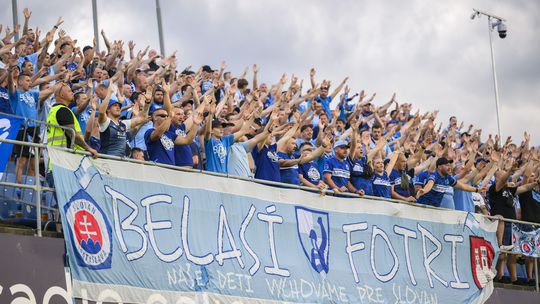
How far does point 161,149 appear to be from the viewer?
14.4 metres

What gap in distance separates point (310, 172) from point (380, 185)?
1.49 meters

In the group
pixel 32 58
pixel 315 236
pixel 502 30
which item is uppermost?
pixel 502 30

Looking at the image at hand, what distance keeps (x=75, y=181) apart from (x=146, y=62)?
8.89 m

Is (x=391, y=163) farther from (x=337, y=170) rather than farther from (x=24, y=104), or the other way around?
(x=24, y=104)

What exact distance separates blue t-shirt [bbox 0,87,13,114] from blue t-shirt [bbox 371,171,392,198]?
5.93 m

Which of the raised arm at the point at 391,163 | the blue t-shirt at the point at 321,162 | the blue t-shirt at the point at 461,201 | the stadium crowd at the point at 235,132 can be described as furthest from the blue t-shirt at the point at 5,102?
the blue t-shirt at the point at 461,201

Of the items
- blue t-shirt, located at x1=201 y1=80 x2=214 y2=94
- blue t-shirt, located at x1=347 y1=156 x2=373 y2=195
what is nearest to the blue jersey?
blue t-shirt, located at x1=347 y1=156 x2=373 y2=195

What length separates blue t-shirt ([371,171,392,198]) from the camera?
1750 centimetres

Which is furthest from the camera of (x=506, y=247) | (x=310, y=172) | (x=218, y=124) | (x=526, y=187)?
(x=526, y=187)

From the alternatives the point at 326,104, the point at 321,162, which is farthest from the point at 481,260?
the point at 326,104

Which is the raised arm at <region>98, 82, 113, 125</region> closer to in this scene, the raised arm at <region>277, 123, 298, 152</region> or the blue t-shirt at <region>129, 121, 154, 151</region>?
the blue t-shirt at <region>129, 121, 154, 151</region>

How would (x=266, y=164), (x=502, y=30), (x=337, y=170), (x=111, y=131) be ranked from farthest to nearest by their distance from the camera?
(x=502, y=30), (x=337, y=170), (x=266, y=164), (x=111, y=131)

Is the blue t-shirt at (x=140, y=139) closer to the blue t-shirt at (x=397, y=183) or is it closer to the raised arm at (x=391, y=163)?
the raised arm at (x=391, y=163)

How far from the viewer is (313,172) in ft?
54.6
